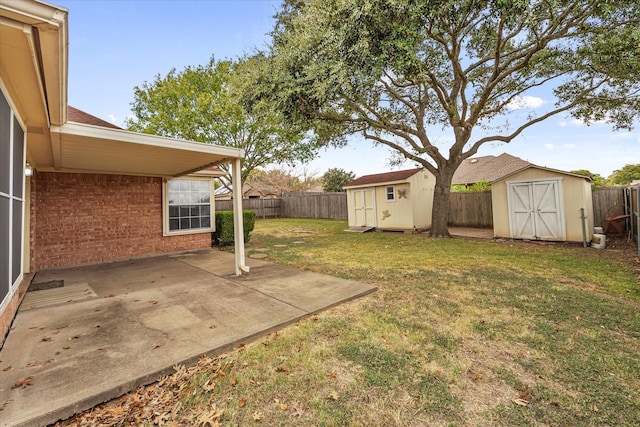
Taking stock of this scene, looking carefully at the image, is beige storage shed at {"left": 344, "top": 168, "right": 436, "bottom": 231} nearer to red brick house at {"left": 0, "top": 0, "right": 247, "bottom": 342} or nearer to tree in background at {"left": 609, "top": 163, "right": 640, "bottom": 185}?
red brick house at {"left": 0, "top": 0, "right": 247, "bottom": 342}

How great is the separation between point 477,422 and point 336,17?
834 centimetres

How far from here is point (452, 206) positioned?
13.4 metres

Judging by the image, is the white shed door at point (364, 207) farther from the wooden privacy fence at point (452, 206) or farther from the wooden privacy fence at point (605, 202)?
the wooden privacy fence at point (605, 202)

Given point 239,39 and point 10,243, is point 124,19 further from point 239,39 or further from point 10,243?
point 10,243

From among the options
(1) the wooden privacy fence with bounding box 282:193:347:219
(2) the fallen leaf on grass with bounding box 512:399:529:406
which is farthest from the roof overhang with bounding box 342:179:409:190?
(2) the fallen leaf on grass with bounding box 512:399:529:406

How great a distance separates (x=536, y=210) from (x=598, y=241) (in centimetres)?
165

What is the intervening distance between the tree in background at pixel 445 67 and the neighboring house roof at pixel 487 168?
1058 cm

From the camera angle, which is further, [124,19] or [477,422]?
[124,19]

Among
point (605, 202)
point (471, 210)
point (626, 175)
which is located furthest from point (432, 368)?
point (626, 175)

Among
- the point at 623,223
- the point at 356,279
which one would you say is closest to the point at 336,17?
the point at 356,279

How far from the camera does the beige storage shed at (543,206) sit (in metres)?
8.08

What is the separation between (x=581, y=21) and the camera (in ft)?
22.7

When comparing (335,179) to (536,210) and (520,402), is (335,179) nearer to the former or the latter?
(536,210)

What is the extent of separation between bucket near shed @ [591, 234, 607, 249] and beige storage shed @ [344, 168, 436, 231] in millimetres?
5562
